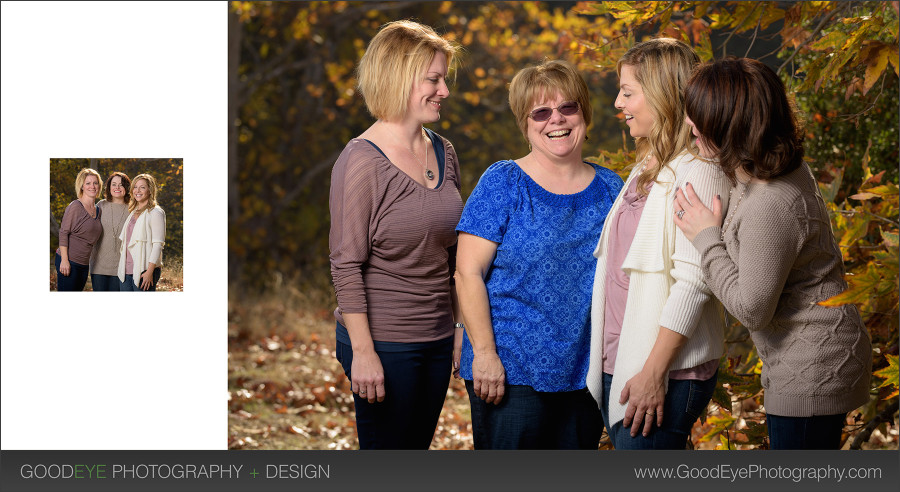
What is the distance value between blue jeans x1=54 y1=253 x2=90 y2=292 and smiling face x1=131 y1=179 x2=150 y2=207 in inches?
11.4

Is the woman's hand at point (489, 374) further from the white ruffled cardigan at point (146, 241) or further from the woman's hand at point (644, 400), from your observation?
the white ruffled cardigan at point (146, 241)

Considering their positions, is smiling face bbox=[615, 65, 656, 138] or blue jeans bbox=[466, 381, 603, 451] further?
blue jeans bbox=[466, 381, 603, 451]

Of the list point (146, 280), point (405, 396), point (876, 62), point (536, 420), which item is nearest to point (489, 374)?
point (536, 420)

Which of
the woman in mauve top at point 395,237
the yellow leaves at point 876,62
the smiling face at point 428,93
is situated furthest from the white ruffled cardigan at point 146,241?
the yellow leaves at point 876,62

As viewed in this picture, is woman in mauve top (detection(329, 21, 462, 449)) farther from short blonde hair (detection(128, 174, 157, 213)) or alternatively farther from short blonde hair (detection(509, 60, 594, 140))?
short blonde hair (detection(128, 174, 157, 213))

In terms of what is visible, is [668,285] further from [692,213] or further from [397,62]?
[397,62]

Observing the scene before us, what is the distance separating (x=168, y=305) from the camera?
2.96 meters

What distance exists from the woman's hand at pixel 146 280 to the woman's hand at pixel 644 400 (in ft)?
5.43

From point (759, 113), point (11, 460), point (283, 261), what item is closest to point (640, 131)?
point (759, 113)

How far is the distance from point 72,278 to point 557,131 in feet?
5.65

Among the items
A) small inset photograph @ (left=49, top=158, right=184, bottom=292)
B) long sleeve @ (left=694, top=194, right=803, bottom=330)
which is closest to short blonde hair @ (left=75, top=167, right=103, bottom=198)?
small inset photograph @ (left=49, top=158, right=184, bottom=292)

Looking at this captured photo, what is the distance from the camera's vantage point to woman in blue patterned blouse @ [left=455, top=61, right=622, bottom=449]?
2453 mm

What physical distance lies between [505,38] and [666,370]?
781 centimetres

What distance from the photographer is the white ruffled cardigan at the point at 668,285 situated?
2.21 metres
